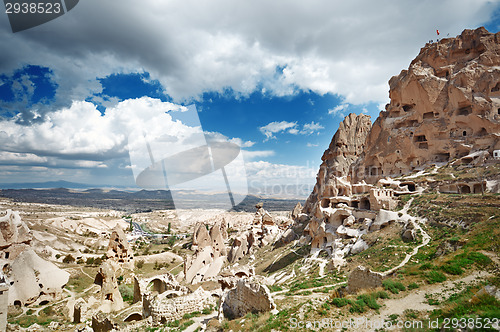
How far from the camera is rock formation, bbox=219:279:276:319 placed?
1119cm

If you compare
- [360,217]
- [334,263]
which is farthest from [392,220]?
[334,263]

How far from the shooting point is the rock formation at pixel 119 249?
28.2 m

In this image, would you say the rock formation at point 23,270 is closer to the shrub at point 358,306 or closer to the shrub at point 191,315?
the shrub at point 191,315

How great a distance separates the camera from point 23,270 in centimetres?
2080

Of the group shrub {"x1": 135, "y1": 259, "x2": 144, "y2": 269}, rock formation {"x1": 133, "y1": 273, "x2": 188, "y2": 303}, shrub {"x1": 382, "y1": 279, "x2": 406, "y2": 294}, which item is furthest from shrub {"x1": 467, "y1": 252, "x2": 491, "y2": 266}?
shrub {"x1": 135, "y1": 259, "x2": 144, "y2": 269}

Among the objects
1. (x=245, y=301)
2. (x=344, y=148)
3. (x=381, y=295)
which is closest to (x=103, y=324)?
(x=245, y=301)

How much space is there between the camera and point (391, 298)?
10.5 metres

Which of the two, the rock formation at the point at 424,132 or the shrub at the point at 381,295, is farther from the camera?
the rock formation at the point at 424,132

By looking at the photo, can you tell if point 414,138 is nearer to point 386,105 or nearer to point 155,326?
point 386,105

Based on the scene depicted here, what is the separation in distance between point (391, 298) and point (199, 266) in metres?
23.3

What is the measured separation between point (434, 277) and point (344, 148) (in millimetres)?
51605

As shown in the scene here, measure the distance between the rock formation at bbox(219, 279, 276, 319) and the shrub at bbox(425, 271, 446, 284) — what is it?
25.9 ft

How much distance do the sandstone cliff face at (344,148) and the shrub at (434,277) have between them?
4119 cm

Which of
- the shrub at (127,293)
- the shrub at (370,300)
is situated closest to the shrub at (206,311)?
the shrub at (370,300)
